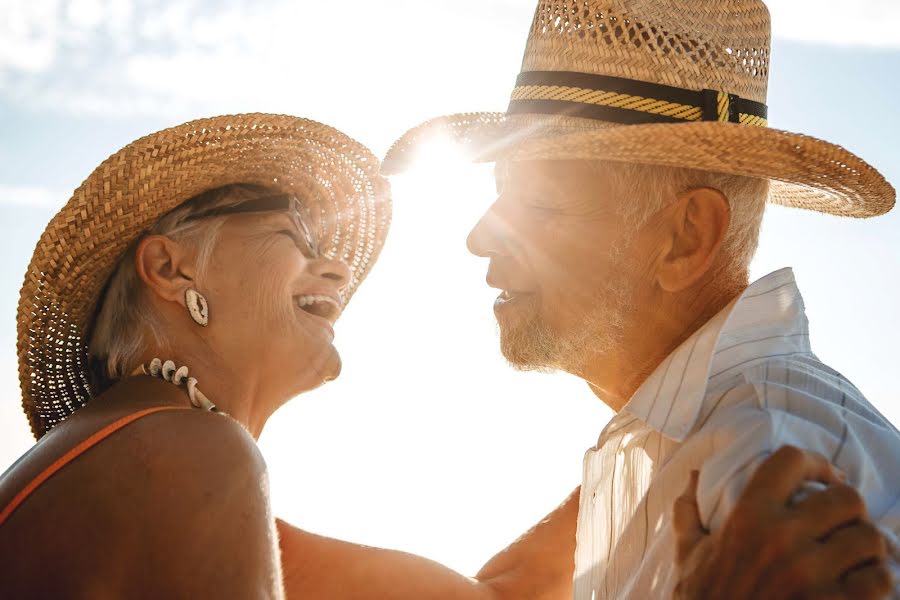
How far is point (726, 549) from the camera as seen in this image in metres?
1.71

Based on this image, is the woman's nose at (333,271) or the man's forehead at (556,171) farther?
the woman's nose at (333,271)

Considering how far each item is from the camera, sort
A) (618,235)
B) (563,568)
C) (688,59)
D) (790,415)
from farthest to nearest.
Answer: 1. (563,568)
2. (618,235)
3. (688,59)
4. (790,415)

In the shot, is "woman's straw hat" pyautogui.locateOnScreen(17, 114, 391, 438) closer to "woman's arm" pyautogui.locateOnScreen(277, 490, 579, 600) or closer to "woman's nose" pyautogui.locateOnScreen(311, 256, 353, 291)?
"woman's nose" pyautogui.locateOnScreen(311, 256, 353, 291)

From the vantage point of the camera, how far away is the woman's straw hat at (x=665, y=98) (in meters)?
2.74

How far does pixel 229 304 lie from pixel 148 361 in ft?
1.16

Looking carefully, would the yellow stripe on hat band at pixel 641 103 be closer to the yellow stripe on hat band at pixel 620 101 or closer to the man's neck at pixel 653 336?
the yellow stripe on hat band at pixel 620 101

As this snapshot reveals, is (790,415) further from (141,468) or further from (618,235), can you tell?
(141,468)

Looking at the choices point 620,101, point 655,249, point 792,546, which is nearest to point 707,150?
point 620,101

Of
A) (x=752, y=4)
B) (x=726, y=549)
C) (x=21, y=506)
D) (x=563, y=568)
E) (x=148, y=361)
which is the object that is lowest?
(x=563, y=568)

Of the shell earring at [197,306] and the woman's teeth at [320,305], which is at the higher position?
the shell earring at [197,306]

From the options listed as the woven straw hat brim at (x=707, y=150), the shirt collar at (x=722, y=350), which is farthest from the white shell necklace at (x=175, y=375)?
the shirt collar at (x=722, y=350)

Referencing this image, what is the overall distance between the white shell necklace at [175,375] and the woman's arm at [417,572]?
1009mm

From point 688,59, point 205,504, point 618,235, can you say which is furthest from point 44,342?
point 688,59

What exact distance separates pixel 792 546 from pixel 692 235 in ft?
5.24
